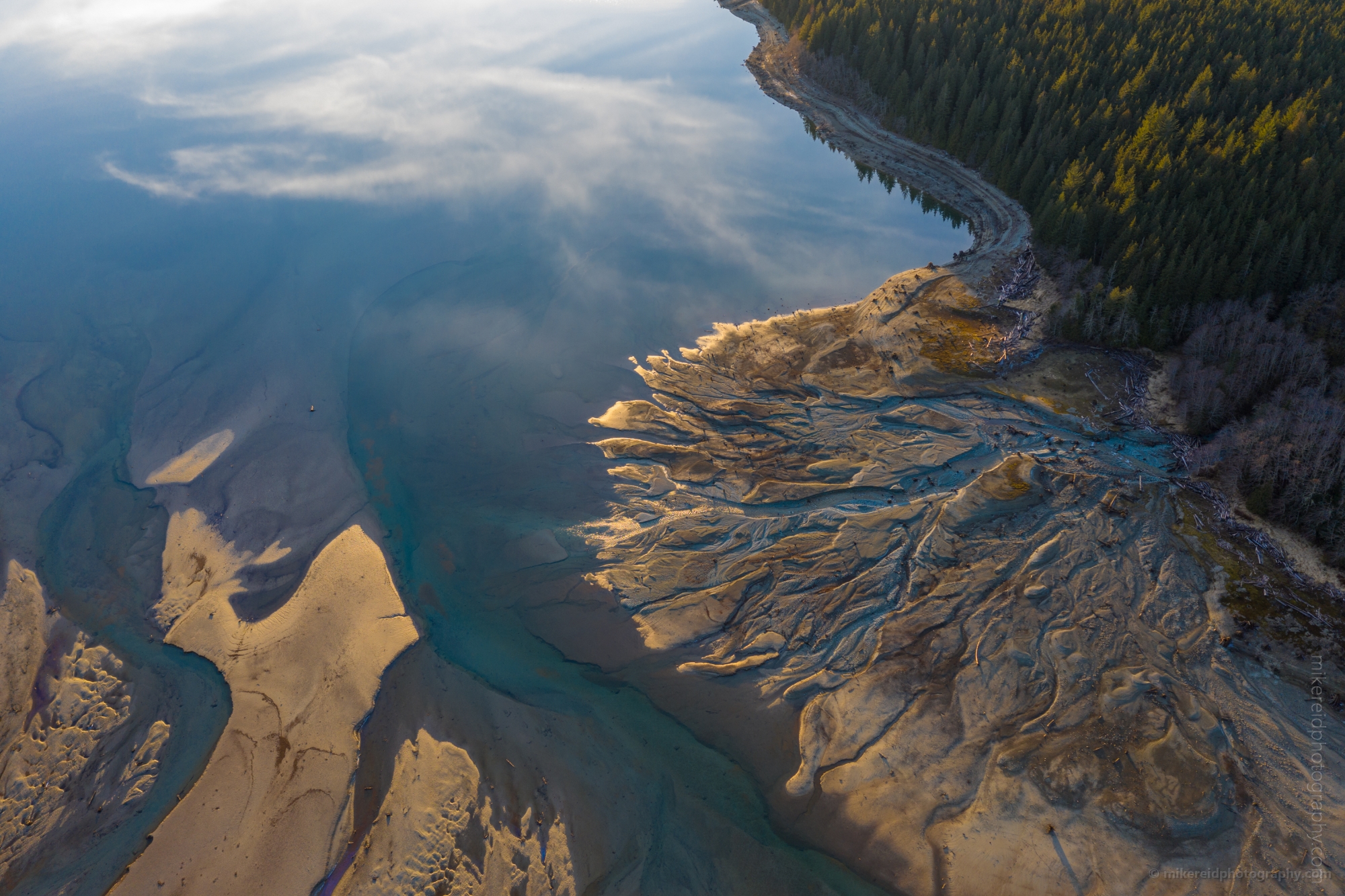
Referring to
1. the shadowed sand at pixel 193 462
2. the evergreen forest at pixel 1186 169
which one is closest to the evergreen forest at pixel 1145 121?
the evergreen forest at pixel 1186 169

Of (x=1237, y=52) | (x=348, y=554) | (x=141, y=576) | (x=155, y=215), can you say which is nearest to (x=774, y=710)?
(x=348, y=554)

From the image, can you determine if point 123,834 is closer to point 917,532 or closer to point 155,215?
point 917,532

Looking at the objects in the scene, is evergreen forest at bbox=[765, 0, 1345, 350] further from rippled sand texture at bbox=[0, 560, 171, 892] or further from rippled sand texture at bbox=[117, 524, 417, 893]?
rippled sand texture at bbox=[0, 560, 171, 892]

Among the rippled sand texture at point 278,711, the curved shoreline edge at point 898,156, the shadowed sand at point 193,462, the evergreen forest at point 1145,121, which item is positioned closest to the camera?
the rippled sand texture at point 278,711

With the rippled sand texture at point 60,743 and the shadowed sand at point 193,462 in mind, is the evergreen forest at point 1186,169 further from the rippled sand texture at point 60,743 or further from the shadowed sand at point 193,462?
the shadowed sand at point 193,462

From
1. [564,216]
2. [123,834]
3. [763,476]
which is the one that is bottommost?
[123,834]

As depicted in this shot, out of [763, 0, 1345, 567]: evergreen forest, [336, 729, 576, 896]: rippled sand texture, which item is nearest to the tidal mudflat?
[336, 729, 576, 896]: rippled sand texture
